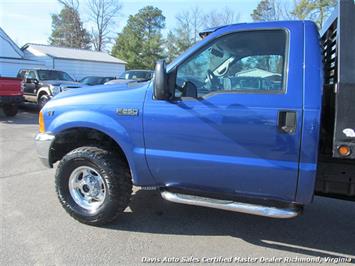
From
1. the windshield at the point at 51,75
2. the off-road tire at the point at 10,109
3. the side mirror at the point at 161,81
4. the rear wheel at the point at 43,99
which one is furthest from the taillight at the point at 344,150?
the windshield at the point at 51,75

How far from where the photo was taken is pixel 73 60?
33438 millimetres

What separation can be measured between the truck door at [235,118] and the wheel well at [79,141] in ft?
1.94

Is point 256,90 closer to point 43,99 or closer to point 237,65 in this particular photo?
point 237,65

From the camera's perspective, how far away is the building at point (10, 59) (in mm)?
29453

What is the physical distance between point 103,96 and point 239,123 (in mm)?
1439

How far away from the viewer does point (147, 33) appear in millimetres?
57906

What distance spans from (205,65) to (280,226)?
1.98 meters

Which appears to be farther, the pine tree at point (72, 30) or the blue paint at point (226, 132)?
the pine tree at point (72, 30)

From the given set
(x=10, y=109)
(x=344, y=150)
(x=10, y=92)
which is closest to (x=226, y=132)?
(x=344, y=150)

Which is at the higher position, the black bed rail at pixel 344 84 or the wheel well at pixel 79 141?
the black bed rail at pixel 344 84

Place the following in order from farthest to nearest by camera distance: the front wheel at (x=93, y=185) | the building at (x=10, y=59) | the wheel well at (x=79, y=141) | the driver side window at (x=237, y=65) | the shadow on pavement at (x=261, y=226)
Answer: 1. the building at (x=10, y=59)
2. the wheel well at (x=79, y=141)
3. the front wheel at (x=93, y=185)
4. the shadow on pavement at (x=261, y=226)
5. the driver side window at (x=237, y=65)

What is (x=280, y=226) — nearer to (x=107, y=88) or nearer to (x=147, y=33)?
(x=107, y=88)

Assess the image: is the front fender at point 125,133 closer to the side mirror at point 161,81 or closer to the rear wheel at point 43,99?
the side mirror at point 161,81

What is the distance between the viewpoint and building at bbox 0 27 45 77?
29.5 meters
